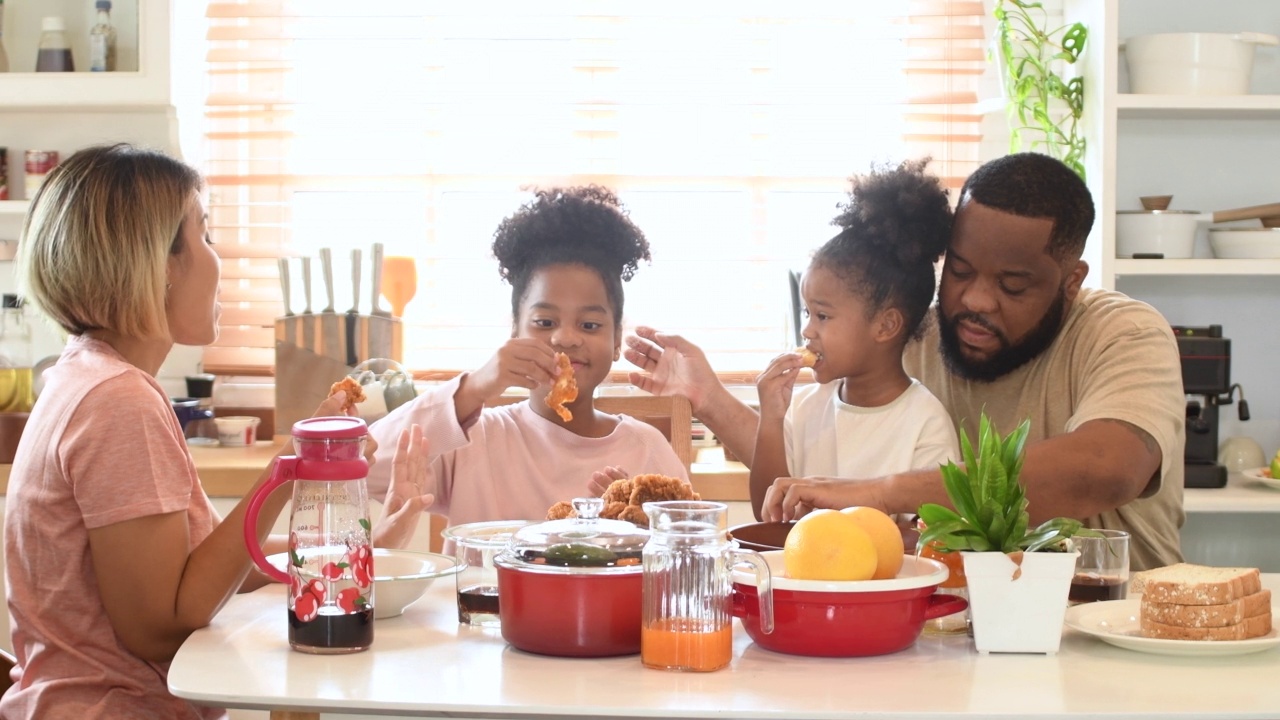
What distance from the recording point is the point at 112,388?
57.1 inches

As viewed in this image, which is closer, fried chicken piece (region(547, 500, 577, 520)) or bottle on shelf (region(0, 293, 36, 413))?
fried chicken piece (region(547, 500, 577, 520))

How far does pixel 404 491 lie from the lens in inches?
66.5

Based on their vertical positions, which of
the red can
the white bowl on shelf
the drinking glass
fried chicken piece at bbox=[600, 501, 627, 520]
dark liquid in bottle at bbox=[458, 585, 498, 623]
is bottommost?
dark liquid in bottle at bbox=[458, 585, 498, 623]

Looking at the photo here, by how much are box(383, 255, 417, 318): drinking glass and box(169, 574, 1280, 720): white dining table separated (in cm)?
210

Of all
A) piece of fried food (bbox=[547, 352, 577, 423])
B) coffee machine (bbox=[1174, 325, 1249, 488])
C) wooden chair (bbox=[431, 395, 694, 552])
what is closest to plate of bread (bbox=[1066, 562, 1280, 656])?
piece of fried food (bbox=[547, 352, 577, 423])

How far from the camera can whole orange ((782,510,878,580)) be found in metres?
1.27

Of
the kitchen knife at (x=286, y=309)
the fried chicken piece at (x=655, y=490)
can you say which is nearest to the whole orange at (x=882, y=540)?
the fried chicken piece at (x=655, y=490)

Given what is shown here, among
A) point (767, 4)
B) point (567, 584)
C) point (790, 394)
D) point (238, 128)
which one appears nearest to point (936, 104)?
point (767, 4)

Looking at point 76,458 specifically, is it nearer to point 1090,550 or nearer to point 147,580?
point 147,580

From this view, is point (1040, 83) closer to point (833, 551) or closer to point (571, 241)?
point (571, 241)

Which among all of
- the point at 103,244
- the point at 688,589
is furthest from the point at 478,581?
the point at 103,244

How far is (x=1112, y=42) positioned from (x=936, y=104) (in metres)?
0.56

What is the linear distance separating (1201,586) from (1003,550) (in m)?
0.21

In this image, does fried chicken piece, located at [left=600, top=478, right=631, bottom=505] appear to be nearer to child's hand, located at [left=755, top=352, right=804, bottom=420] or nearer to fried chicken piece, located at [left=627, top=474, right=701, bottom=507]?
fried chicken piece, located at [left=627, top=474, right=701, bottom=507]
